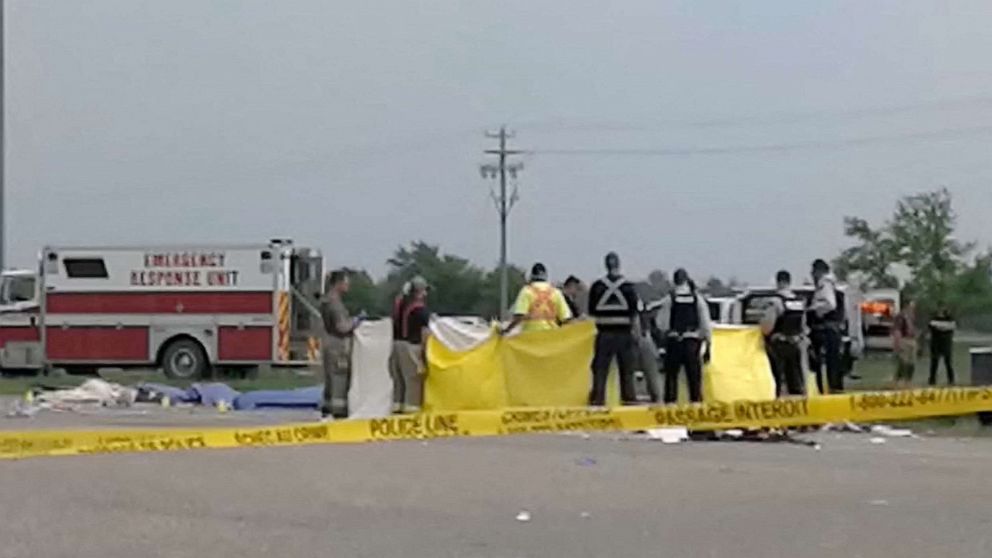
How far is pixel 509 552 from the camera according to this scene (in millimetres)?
9188

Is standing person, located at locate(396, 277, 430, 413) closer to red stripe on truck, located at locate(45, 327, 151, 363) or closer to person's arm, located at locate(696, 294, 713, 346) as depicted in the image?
person's arm, located at locate(696, 294, 713, 346)

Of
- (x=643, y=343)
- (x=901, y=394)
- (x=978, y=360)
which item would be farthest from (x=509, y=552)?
(x=978, y=360)

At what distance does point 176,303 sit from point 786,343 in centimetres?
1934

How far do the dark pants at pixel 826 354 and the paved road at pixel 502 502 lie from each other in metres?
4.13

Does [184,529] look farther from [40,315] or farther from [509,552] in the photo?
[40,315]

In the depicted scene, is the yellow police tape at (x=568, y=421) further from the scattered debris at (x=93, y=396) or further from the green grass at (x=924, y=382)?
the scattered debris at (x=93, y=396)

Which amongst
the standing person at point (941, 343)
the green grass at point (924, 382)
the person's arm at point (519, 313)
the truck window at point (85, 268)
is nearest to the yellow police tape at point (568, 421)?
the green grass at point (924, 382)

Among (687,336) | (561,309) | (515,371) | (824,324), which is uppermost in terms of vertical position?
(561,309)

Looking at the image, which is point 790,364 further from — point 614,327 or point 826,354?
point 614,327

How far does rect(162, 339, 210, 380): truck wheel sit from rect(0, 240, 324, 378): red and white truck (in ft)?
0.06

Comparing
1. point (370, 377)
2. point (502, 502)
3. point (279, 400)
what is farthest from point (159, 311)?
point (502, 502)

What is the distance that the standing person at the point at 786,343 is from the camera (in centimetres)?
1827

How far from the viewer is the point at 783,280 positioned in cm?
1881

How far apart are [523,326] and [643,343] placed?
1520 mm
